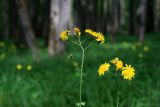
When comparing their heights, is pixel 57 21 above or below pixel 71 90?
above

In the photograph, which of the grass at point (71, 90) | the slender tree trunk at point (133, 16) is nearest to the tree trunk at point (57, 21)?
the grass at point (71, 90)

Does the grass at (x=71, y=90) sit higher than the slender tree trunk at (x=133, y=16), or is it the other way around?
the slender tree trunk at (x=133, y=16)

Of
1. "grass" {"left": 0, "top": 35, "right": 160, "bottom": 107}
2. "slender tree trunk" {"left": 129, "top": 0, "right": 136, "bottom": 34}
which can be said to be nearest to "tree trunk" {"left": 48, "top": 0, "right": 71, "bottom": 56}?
"grass" {"left": 0, "top": 35, "right": 160, "bottom": 107}

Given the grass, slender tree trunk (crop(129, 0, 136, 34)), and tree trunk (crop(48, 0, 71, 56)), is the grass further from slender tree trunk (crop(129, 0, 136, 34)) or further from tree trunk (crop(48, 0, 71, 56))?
slender tree trunk (crop(129, 0, 136, 34))

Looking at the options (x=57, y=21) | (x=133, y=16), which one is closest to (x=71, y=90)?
(x=57, y=21)

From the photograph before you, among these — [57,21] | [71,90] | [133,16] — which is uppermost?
[133,16]

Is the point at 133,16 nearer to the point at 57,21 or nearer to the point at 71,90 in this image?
the point at 57,21

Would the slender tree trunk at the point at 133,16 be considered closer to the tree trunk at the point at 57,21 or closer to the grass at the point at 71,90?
the tree trunk at the point at 57,21

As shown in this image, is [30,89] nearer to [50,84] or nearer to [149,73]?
[50,84]

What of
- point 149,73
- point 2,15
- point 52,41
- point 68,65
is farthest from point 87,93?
point 2,15
